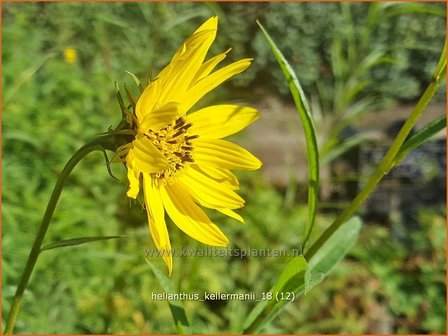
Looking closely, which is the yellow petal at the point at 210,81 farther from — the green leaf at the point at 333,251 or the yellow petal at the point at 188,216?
the green leaf at the point at 333,251

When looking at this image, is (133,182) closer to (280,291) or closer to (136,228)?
(280,291)

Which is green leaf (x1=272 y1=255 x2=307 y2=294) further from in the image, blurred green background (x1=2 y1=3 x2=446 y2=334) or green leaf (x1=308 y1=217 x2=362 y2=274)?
blurred green background (x1=2 y1=3 x2=446 y2=334)

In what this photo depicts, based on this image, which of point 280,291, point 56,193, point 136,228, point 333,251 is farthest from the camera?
point 136,228

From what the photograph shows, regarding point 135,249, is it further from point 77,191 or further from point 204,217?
point 204,217

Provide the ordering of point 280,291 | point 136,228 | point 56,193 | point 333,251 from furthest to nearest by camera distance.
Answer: point 136,228 → point 333,251 → point 280,291 → point 56,193

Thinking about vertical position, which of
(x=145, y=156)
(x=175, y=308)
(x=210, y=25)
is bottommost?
(x=175, y=308)

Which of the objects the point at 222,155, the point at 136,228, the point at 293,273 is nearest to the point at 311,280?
the point at 293,273
